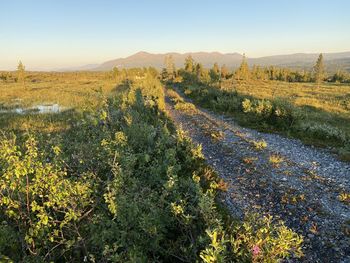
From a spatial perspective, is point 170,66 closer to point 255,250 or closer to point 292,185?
point 292,185

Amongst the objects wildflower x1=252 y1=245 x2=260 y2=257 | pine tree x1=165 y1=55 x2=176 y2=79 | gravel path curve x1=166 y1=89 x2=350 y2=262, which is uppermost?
pine tree x1=165 y1=55 x2=176 y2=79

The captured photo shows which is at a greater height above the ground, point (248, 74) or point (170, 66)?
point (170, 66)

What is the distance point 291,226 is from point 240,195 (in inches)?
94.6

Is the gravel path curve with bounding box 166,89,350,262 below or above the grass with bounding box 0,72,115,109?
below

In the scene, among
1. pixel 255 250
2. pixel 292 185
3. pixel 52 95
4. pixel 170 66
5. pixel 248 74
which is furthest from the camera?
pixel 170 66

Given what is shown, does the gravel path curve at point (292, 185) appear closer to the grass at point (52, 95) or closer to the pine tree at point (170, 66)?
the grass at point (52, 95)

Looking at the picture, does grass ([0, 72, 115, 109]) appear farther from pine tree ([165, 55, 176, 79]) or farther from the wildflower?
pine tree ([165, 55, 176, 79])

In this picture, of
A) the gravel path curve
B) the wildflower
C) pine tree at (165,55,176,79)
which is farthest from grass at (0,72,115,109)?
pine tree at (165,55,176,79)

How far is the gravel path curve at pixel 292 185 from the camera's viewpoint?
26.1ft

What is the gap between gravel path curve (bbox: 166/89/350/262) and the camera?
7.96m

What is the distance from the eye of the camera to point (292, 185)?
11.2 metres

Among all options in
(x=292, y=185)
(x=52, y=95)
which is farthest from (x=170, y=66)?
(x=292, y=185)

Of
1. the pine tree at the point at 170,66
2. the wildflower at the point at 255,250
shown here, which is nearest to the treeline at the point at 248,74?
the pine tree at the point at 170,66

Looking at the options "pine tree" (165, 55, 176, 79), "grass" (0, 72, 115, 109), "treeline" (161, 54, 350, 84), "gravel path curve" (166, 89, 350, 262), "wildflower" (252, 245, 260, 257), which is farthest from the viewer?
"pine tree" (165, 55, 176, 79)
